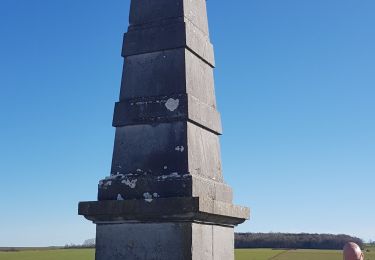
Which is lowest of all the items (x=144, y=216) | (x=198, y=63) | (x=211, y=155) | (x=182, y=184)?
(x=144, y=216)

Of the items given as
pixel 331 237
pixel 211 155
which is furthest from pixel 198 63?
pixel 331 237

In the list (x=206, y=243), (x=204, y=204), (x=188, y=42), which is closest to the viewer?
(x=204, y=204)

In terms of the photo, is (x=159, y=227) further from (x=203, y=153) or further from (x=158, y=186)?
(x=203, y=153)

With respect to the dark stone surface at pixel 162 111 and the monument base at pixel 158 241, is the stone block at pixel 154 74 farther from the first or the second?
the monument base at pixel 158 241

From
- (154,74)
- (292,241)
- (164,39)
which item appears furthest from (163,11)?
(292,241)

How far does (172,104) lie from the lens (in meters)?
5.18

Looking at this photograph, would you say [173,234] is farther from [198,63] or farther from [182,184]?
[198,63]

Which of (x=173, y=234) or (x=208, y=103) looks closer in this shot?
(x=173, y=234)

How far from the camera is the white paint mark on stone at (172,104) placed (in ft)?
16.9

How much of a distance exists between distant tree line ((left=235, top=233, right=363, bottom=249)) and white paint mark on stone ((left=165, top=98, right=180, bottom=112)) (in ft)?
223

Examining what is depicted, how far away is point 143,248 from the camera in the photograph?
4.84m

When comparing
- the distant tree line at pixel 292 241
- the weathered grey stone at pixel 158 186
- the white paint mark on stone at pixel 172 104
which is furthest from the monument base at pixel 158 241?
the distant tree line at pixel 292 241

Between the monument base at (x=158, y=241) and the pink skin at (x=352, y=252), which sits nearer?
the pink skin at (x=352, y=252)

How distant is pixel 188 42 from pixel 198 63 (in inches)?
13.5
